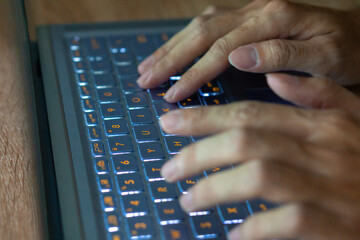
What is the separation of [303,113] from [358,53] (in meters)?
0.28

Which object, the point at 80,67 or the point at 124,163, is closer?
the point at 124,163

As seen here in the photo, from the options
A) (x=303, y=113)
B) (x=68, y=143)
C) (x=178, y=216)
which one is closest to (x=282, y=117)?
(x=303, y=113)

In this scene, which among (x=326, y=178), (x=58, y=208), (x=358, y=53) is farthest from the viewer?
(x=358, y=53)

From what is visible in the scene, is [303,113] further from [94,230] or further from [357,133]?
[94,230]

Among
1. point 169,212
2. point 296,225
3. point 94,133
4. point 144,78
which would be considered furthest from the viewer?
point 144,78

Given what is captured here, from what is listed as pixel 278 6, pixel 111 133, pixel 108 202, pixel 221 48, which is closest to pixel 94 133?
pixel 111 133

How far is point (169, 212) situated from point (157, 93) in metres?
0.24

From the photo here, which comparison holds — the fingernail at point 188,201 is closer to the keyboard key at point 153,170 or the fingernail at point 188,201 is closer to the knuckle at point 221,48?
the keyboard key at point 153,170

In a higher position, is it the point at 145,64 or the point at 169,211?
the point at 145,64

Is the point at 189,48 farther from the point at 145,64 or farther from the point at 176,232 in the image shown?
the point at 176,232

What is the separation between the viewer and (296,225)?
47 cm

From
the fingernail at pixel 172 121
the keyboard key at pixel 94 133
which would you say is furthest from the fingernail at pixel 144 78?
the fingernail at pixel 172 121

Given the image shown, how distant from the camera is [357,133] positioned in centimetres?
56

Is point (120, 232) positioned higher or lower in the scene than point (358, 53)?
lower
